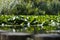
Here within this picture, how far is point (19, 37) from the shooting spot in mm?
3064

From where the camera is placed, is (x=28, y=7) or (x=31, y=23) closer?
(x=31, y=23)

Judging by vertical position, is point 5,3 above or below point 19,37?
above

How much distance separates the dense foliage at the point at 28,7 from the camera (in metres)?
7.42

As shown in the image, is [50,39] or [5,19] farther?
[5,19]

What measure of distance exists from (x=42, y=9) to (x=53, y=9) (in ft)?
1.36

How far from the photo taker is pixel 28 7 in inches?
297

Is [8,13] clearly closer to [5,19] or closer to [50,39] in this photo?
[5,19]

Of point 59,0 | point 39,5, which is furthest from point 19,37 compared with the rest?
point 59,0

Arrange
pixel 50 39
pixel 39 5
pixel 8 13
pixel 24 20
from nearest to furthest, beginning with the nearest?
pixel 50 39
pixel 24 20
pixel 8 13
pixel 39 5

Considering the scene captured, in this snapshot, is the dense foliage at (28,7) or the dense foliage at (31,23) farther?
the dense foliage at (28,7)

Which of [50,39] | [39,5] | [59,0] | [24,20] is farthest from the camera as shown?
[59,0]

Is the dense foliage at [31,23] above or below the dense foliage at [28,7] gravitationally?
below

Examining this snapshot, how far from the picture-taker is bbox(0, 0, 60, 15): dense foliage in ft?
24.3

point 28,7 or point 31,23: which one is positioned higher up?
point 28,7
